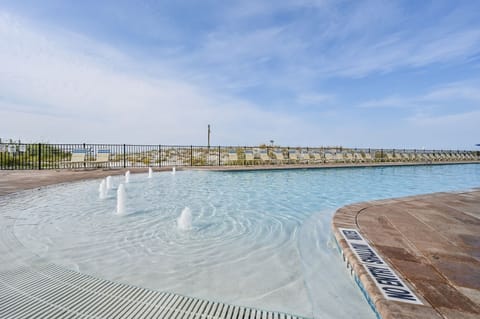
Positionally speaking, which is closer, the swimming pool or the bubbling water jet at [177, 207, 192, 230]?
the swimming pool

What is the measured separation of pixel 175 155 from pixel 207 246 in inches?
488

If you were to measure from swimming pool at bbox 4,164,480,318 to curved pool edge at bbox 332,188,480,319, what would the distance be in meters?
0.18

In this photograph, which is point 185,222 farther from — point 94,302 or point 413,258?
point 413,258

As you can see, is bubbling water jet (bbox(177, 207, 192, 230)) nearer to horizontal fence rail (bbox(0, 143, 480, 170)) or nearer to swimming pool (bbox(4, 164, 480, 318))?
swimming pool (bbox(4, 164, 480, 318))

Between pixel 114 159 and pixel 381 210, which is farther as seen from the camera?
pixel 114 159

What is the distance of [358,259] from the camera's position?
6.24 feet

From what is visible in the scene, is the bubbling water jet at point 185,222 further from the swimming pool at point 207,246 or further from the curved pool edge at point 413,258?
the curved pool edge at point 413,258

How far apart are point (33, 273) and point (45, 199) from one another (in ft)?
11.2

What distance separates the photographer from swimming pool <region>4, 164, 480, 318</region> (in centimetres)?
172

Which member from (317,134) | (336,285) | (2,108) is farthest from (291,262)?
(317,134)

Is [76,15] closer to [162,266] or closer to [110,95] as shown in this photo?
[110,95]

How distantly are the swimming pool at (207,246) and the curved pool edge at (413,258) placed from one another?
0.60 ft

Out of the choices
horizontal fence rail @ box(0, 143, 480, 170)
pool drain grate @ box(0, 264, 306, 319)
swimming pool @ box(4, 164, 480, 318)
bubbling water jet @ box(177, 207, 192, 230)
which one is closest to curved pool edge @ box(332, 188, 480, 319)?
swimming pool @ box(4, 164, 480, 318)

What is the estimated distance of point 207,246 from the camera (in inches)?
103
